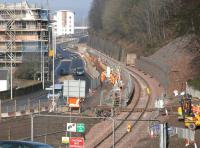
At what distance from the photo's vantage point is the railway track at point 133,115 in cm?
3312

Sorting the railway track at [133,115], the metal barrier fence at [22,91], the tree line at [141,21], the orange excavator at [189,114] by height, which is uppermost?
the tree line at [141,21]

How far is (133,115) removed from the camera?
161ft

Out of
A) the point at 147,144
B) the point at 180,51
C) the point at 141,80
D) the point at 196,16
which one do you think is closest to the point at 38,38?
the point at 141,80

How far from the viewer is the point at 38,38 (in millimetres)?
121812

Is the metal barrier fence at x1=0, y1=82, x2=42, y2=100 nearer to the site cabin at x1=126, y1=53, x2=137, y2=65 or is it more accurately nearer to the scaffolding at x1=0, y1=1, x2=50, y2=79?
the scaffolding at x1=0, y1=1, x2=50, y2=79

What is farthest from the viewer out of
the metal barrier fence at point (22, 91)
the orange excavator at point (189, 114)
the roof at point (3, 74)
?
the roof at point (3, 74)

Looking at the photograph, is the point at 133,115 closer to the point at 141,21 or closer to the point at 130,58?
the point at 130,58

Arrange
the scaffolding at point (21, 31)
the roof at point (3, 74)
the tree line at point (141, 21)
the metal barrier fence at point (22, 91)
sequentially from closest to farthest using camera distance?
1. the metal barrier fence at point (22, 91)
2. the roof at point (3, 74)
3. the tree line at point (141, 21)
4. the scaffolding at point (21, 31)

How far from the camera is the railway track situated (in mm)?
33125

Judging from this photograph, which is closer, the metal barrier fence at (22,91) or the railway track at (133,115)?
the railway track at (133,115)

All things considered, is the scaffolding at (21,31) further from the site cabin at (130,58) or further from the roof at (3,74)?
the roof at (3,74)

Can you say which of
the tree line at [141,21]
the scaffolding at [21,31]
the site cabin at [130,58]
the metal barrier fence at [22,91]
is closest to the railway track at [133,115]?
the tree line at [141,21]

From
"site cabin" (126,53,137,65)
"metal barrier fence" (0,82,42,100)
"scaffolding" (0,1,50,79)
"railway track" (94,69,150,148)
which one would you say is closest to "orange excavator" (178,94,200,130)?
"railway track" (94,69,150,148)

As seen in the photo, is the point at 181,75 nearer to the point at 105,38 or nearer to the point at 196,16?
the point at 196,16
